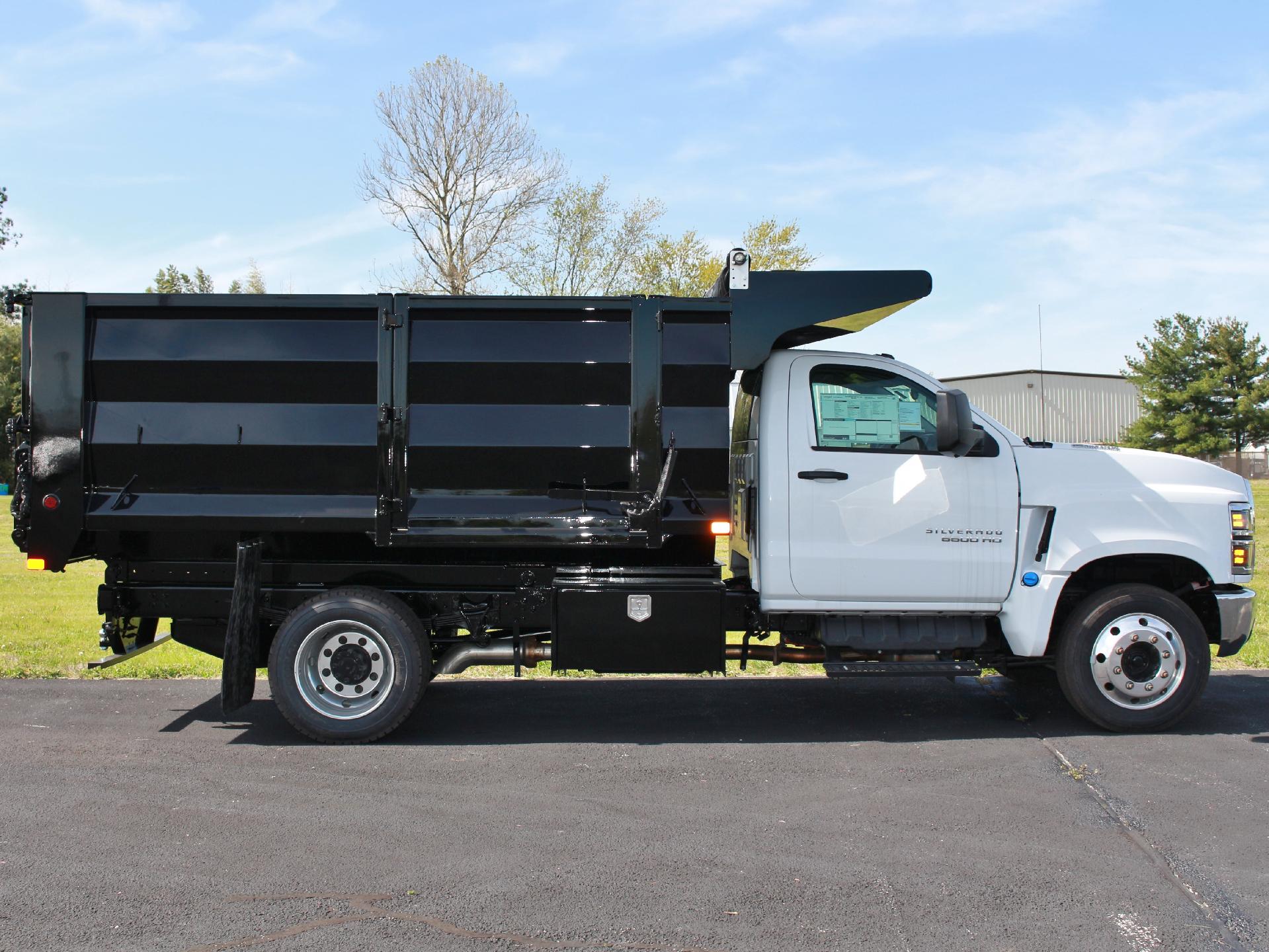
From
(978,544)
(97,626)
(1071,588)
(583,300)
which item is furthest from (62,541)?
(1071,588)

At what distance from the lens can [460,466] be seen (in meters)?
6.31

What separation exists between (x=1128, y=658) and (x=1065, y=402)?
1904 inches

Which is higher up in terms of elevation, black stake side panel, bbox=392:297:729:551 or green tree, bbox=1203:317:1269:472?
green tree, bbox=1203:317:1269:472

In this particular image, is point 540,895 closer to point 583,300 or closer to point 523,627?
point 523,627

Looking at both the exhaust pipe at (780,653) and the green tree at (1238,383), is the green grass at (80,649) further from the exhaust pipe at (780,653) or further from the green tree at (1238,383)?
the green tree at (1238,383)

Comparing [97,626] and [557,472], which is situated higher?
[557,472]

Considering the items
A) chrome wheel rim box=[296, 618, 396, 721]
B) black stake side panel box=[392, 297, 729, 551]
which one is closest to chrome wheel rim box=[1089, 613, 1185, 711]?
black stake side panel box=[392, 297, 729, 551]

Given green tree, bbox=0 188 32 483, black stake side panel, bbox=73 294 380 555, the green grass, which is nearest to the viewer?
black stake side panel, bbox=73 294 380 555

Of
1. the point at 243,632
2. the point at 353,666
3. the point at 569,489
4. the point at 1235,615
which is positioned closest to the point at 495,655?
the point at 353,666

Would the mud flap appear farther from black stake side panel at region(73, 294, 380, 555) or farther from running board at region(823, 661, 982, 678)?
running board at region(823, 661, 982, 678)

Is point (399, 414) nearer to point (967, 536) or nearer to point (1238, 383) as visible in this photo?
point (967, 536)

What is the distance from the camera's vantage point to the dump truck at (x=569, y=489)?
20.6 feet

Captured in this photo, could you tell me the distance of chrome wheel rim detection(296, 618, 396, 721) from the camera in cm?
633

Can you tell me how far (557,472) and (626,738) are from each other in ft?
5.44
